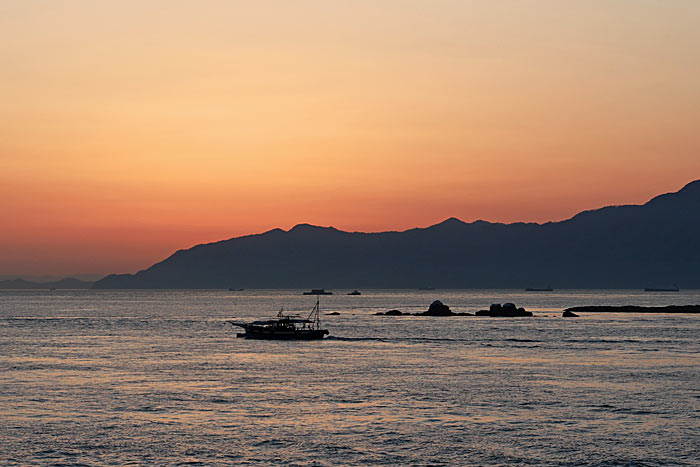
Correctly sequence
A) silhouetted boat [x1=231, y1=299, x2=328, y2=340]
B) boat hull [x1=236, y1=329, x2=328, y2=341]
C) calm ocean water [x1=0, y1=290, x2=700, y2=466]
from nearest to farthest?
1. calm ocean water [x1=0, y1=290, x2=700, y2=466]
2. boat hull [x1=236, y1=329, x2=328, y2=341]
3. silhouetted boat [x1=231, y1=299, x2=328, y2=340]

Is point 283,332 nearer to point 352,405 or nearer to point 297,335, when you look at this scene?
point 297,335

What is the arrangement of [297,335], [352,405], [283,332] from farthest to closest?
[283,332] < [297,335] < [352,405]

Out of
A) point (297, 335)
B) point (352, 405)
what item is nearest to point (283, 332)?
point (297, 335)

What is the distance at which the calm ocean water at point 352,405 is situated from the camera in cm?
4003

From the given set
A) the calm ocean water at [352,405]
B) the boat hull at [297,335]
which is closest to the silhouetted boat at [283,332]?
the boat hull at [297,335]

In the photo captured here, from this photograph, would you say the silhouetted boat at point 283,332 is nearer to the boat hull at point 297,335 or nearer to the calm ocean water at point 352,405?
the boat hull at point 297,335

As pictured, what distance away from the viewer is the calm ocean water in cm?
4003

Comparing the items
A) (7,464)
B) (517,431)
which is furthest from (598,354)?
(7,464)

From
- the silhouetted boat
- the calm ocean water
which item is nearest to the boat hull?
the silhouetted boat

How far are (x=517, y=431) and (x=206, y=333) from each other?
99686 mm

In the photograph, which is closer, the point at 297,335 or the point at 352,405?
the point at 352,405

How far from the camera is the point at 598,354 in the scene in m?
93.4

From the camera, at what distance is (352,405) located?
176 ft

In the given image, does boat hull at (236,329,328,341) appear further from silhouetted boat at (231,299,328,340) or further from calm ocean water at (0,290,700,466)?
calm ocean water at (0,290,700,466)
